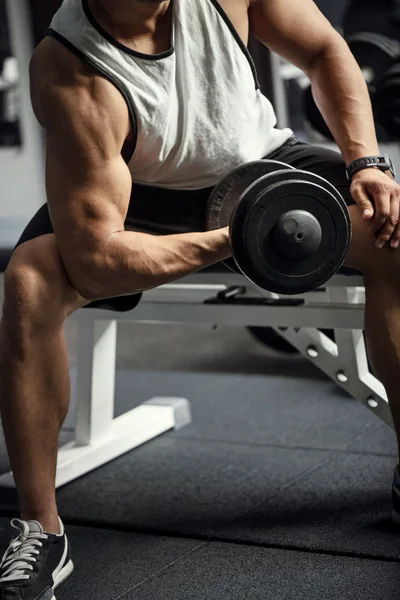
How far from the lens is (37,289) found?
1.51 meters

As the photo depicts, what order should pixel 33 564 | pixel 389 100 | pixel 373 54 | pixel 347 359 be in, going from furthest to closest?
pixel 373 54
pixel 389 100
pixel 347 359
pixel 33 564

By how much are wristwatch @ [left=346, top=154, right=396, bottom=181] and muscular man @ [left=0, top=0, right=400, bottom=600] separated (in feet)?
0.05

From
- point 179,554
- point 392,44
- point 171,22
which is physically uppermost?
point 171,22

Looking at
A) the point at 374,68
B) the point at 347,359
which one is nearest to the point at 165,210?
the point at 347,359

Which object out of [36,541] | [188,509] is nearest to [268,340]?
[188,509]

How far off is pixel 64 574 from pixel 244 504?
1.49 ft

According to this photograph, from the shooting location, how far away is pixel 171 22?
1.60 m

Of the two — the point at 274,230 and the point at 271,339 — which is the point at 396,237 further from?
the point at 271,339

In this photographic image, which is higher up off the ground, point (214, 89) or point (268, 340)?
point (214, 89)

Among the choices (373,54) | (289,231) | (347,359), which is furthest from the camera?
(373,54)

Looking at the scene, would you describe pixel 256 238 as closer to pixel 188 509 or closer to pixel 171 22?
pixel 171 22

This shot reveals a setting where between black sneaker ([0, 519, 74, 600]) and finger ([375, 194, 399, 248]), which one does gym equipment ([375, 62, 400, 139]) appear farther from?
black sneaker ([0, 519, 74, 600])

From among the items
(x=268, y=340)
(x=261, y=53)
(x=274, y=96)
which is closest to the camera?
(x=268, y=340)

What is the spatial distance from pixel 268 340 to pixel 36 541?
5.37ft
